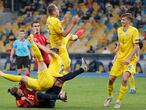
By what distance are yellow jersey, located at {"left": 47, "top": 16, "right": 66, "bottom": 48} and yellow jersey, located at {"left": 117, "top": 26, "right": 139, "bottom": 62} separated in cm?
153

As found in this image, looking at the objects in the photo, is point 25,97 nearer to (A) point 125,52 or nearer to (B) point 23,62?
(A) point 125,52

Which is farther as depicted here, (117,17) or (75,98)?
(117,17)

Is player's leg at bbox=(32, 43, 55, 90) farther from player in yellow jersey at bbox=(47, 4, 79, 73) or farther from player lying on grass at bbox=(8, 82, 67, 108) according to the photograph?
player in yellow jersey at bbox=(47, 4, 79, 73)

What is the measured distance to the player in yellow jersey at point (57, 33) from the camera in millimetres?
15906

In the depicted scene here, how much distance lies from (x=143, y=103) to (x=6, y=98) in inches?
149

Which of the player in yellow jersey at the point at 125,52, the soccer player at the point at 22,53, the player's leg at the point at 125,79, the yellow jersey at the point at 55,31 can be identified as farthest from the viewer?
the soccer player at the point at 22,53

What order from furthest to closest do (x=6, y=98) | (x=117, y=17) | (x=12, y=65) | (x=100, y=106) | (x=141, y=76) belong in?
(x=117, y=17) < (x=12, y=65) < (x=141, y=76) < (x=6, y=98) < (x=100, y=106)

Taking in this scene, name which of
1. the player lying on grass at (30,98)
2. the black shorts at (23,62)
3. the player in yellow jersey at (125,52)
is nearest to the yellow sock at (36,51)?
the player lying on grass at (30,98)

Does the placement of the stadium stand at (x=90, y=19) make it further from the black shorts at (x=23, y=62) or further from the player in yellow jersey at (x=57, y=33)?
the player in yellow jersey at (x=57, y=33)

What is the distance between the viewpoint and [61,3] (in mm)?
39188

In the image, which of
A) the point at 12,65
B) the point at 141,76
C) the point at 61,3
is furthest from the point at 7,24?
the point at 141,76

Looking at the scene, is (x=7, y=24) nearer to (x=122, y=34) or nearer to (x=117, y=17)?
(x=117, y=17)

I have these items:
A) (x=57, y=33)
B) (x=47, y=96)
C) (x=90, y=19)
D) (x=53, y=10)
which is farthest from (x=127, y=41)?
(x=90, y=19)

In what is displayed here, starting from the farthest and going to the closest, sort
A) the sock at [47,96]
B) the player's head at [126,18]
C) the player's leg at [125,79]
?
the player's head at [126,18]
the player's leg at [125,79]
the sock at [47,96]
